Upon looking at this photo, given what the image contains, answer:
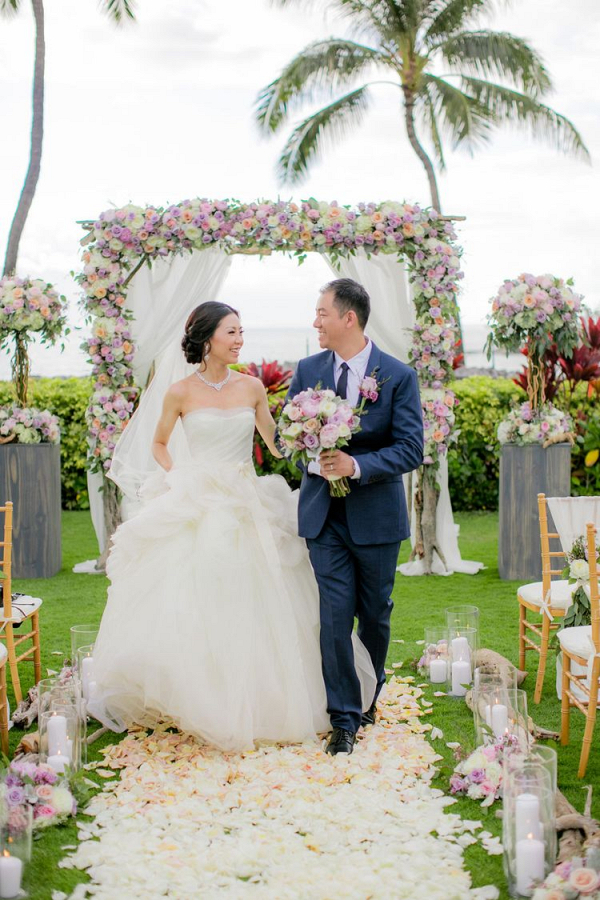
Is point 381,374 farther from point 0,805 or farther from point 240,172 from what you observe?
point 240,172

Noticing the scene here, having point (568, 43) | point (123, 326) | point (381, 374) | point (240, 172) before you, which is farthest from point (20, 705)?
point (240, 172)

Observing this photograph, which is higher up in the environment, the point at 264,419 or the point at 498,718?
the point at 264,419

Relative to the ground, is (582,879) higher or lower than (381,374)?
lower

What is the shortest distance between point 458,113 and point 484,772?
1576cm

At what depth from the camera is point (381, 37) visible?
701 inches

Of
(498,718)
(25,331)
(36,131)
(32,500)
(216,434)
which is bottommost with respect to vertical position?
(498,718)

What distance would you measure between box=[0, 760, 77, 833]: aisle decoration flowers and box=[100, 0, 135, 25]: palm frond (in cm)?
1418

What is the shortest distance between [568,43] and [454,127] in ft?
10.5

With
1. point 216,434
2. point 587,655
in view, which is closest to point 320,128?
A: point 216,434

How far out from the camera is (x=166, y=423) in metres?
4.68

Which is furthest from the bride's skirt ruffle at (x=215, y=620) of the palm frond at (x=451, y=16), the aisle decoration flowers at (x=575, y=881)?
the palm frond at (x=451, y=16)

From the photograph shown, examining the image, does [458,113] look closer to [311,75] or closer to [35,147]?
[311,75]

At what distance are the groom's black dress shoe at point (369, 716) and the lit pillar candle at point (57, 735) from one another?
1379 mm

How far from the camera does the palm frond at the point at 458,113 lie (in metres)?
17.5
